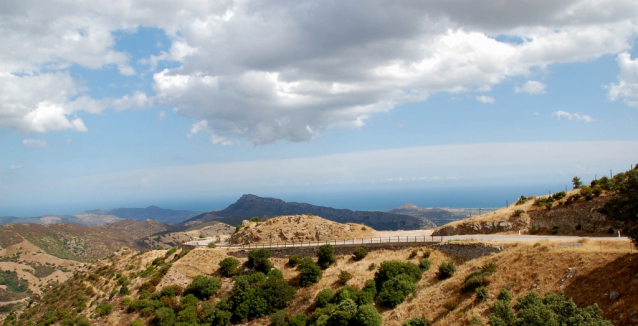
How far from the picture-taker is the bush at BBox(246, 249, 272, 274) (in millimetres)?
37312

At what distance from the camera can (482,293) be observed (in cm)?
2320

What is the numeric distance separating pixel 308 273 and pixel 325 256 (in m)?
2.54

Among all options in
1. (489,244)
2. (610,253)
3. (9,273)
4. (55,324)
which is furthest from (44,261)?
(610,253)

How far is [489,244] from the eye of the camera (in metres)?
29.6

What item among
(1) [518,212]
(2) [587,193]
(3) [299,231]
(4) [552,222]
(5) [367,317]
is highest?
(2) [587,193]

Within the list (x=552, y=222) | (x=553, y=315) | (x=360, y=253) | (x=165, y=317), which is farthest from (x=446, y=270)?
(x=165, y=317)

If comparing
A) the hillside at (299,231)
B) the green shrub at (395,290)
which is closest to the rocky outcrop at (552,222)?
the hillside at (299,231)

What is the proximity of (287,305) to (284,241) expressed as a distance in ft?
38.0

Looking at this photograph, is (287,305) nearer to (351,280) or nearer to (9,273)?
(351,280)

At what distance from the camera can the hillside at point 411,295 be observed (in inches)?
790

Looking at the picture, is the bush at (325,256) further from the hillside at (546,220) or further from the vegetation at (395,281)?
the hillside at (546,220)

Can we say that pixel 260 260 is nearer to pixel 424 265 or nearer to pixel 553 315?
pixel 424 265

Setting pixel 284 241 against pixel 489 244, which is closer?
pixel 489 244

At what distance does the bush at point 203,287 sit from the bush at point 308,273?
8.55m
